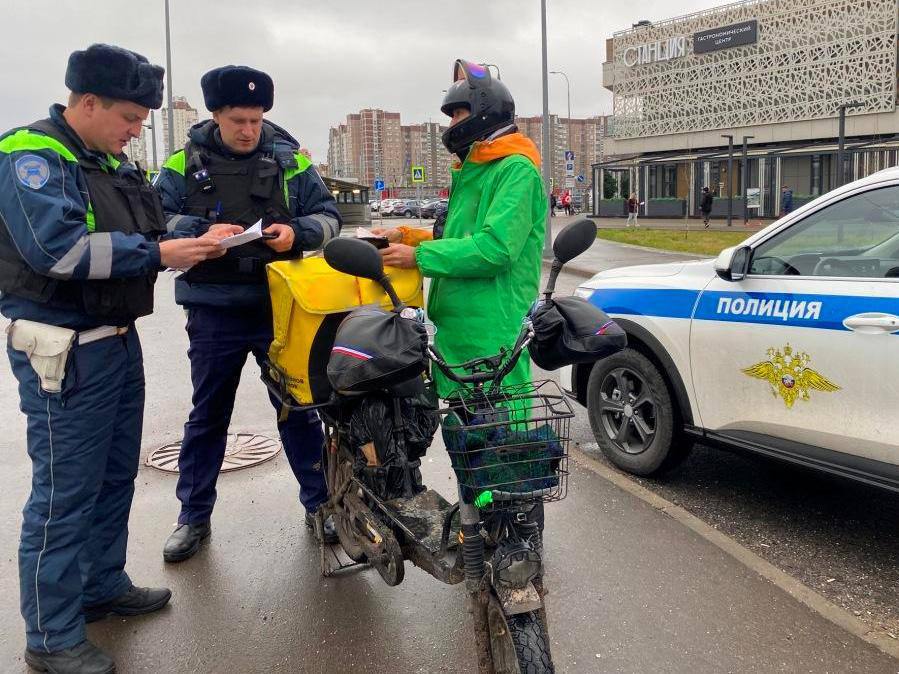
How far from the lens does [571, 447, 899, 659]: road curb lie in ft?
10.2

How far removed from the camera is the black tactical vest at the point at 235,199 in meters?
3.58

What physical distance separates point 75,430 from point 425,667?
4.95 feet

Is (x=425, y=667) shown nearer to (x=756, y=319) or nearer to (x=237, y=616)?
(x=237, y=616)

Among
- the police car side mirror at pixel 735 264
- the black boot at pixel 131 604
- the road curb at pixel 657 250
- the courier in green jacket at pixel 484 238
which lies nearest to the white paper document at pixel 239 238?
the courier in green jacket at pixel 484 238

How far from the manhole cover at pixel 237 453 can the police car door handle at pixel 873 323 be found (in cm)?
350

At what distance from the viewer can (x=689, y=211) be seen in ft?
142

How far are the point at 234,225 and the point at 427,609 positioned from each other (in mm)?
1790

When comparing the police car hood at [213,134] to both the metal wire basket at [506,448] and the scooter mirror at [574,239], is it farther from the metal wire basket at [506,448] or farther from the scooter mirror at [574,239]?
the metal wire basket at [506,448]

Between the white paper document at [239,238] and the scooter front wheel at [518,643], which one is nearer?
the scooter front wheel at [518,643]

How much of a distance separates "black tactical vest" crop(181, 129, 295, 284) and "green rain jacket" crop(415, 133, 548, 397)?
0.90m

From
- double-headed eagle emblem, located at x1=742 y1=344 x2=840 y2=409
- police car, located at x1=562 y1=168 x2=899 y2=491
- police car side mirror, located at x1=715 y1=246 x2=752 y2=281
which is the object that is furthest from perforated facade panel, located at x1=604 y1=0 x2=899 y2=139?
double-headed eagle emblem, located at x1=742 y1=344 x2=840 y2=409

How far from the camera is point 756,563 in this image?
3.71 metres

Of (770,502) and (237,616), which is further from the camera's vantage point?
(770,502)

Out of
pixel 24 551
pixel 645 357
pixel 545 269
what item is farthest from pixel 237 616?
pixel 545 269
